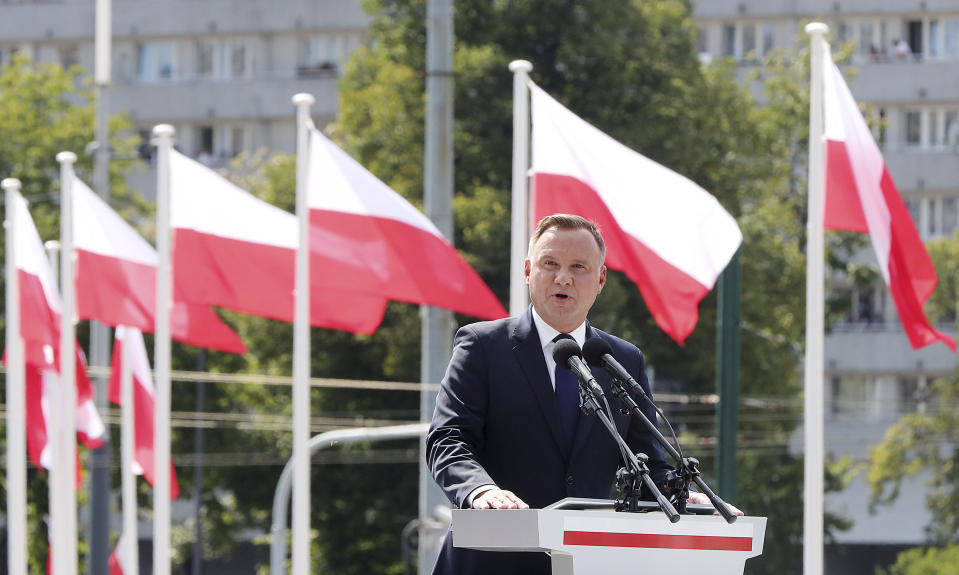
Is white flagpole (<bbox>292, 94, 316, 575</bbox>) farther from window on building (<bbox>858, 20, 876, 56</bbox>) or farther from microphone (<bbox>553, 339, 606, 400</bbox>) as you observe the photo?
window on building (<bbox>858, 20, 876, 56</bbox>)

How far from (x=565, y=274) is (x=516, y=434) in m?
0.45

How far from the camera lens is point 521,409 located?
5062mm

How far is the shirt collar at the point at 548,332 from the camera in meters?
5.13

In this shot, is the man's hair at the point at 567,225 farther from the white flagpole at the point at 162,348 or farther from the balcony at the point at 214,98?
the balcony at the point at 214,98

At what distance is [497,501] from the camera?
177 inches

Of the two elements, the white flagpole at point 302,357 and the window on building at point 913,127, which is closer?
the white flagpole at point 302,357

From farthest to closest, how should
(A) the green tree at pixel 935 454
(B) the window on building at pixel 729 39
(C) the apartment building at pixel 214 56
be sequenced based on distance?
(C) the apartment building at pixel 214 56 < (B) the window on building at pixel 729 39 < (A) the green tree at pixel 935 454

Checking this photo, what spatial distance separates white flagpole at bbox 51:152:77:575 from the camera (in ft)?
62.8

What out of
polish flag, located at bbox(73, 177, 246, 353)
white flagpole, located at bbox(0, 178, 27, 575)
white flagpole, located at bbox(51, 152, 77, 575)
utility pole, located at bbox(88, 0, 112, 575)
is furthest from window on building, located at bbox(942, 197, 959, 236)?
polish flag, located at bbox(73, 177, 246, 353)

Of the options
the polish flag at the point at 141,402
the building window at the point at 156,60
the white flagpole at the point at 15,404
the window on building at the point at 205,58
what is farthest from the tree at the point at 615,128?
the building window at the point at 156,60

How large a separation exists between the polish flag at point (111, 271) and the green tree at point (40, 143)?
71.0ft

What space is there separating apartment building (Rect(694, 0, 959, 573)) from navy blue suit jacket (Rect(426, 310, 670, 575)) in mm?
48235

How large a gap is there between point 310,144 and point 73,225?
A: 3.74m

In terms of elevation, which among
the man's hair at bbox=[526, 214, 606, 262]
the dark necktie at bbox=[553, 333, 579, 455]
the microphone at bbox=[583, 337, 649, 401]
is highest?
the man's hair at bbox=[526, 214, 606, 262]
